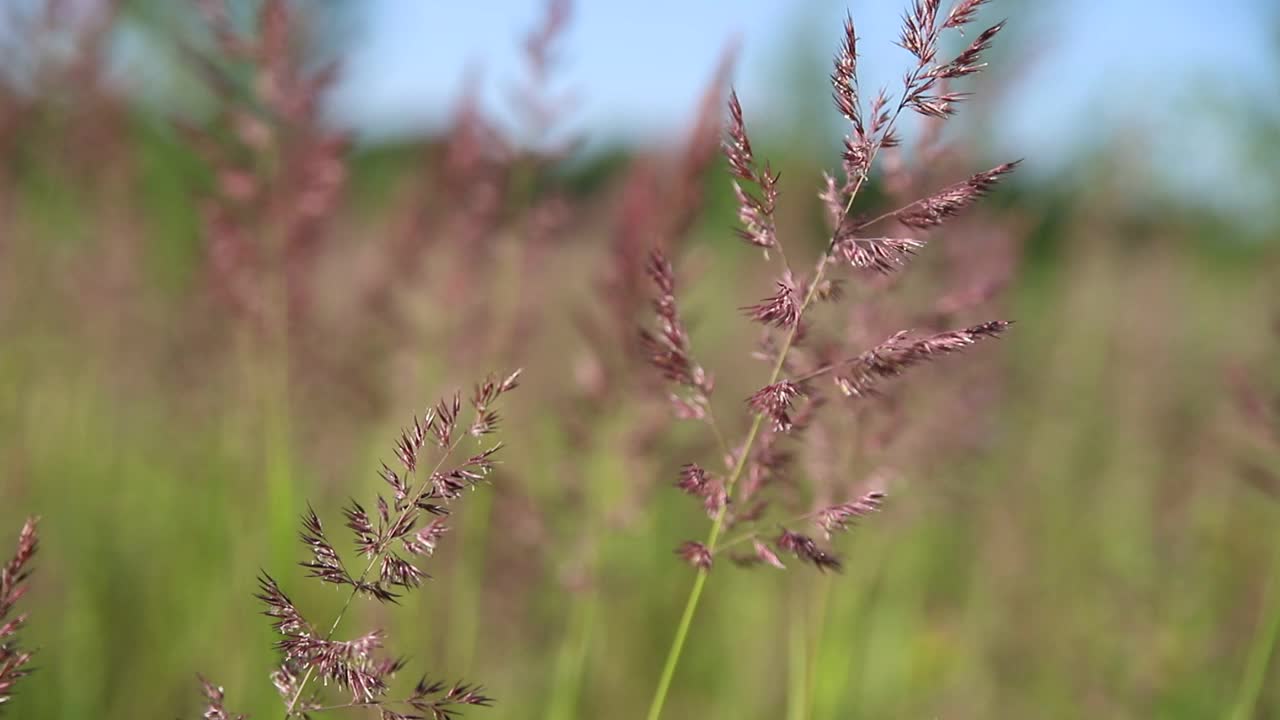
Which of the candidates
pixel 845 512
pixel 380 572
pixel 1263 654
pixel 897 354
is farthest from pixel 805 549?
pixel 1263 654

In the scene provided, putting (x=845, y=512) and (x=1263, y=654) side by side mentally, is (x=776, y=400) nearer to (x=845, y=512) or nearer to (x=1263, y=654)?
(x=845, y=512)

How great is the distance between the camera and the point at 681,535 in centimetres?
495

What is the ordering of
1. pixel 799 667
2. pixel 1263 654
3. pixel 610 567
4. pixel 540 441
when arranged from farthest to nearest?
pixel 540 441
pixel 610 567
pixel 799 667
pixel 1263 654

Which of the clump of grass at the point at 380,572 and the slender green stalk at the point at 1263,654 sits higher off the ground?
the slender green stalk at the point at 1263,654

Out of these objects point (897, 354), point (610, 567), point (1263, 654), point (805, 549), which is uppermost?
point (610, 567)

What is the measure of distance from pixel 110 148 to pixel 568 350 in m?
2.49

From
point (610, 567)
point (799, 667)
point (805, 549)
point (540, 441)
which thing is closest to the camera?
point (805, 549)

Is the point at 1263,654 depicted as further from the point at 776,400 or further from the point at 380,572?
the point at 380,572

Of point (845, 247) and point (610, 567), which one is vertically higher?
point (610, 567)

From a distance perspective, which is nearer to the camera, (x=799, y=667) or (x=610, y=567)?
(x=799, y=667)

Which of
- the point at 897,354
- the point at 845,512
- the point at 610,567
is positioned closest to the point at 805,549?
the point at 845,512

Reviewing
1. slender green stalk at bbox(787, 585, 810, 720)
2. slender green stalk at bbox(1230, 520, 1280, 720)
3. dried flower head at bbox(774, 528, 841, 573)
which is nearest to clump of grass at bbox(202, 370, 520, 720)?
dried flower head at bbox(774, 528, 841, 573)

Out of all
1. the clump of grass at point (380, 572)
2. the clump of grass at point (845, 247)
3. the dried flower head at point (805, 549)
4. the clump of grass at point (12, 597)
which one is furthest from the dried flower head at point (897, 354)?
the clump of grass at point (12, 597)

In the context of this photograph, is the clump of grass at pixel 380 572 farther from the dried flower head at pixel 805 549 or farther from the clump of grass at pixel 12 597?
the dried flower head at pixel 805 549
